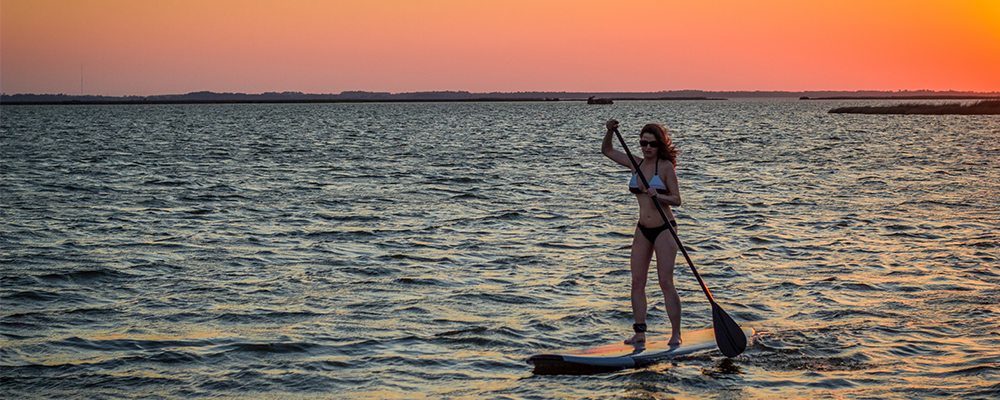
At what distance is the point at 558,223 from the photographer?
853 inches

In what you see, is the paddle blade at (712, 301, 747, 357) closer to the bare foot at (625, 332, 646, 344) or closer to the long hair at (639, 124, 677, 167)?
the bare foot at (625, 332, 646, 344)

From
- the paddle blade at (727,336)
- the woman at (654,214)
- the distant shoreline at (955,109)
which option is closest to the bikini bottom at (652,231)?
the woman at (654,214)

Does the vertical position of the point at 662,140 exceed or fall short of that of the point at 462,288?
it exceeds it

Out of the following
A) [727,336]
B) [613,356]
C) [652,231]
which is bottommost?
[613,356]

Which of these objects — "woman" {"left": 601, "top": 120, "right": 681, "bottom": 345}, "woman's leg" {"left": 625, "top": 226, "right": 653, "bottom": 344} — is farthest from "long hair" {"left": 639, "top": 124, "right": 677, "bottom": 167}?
"woman's leg" {"left": 625, "top": 226, "right": 653, "bottom": 344}

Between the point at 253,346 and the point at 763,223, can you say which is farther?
the point at 763,223

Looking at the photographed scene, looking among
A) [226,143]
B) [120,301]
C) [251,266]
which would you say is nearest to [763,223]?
[251,266]

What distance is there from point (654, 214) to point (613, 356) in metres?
1.34

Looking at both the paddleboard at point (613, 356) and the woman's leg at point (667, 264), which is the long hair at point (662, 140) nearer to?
the woman's leg at point (667, 264)

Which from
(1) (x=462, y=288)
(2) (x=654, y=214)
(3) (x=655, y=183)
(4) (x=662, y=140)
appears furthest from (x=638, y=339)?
(1) (x=462, y=288)

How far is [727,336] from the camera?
10062 mm

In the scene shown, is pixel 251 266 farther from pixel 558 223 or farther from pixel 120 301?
pixel 558 223

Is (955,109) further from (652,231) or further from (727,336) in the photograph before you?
(652,231)

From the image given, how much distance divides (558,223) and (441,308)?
9.26 m
